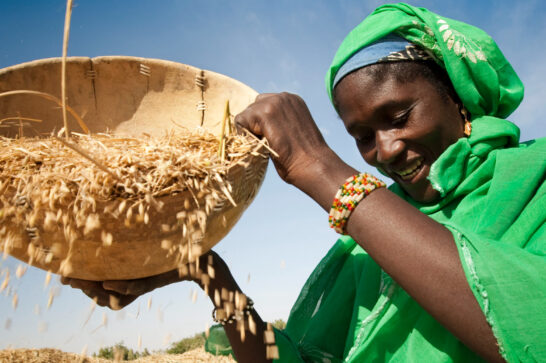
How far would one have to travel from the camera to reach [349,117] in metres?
1.77

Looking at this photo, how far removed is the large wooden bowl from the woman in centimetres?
15

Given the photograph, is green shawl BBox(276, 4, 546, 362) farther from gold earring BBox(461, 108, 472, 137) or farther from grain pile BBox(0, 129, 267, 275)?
grain pile BBox(0, 129, 267, 275)

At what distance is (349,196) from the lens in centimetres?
118

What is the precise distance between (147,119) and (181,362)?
3606 mm

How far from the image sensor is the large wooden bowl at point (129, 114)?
47.2 inches

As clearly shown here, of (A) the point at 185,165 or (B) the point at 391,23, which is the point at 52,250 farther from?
(B) the point at 391,23

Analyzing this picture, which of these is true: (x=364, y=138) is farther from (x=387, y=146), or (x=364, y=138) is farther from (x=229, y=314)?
(x=229, y=314)

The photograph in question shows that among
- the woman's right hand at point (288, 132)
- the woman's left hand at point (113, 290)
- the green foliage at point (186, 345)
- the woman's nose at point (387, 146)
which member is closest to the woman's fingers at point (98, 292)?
the woman's left hand at point (113, 290)

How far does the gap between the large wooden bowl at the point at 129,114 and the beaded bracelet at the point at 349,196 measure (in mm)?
286

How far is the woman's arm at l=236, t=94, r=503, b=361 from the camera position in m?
1.07

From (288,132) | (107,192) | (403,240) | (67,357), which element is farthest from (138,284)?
(67,357)

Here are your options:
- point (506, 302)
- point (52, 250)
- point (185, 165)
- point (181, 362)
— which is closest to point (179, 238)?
point (185, 165)

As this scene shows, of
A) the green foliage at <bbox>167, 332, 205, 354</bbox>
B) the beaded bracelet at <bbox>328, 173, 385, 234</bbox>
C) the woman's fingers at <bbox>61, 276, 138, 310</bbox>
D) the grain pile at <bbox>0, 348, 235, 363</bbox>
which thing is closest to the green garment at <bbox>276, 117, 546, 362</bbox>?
the beaded bracelet at <bbox>328, 173, 385, 234</bbox>

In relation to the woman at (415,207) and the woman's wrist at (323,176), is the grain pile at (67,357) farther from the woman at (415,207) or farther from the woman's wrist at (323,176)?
the woman's wrist at (323,176)
